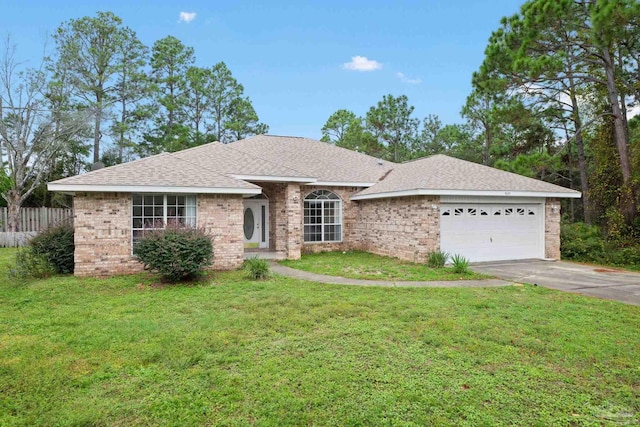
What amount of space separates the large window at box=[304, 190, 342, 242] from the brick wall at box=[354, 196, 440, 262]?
92 cm

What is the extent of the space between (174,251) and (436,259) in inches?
306

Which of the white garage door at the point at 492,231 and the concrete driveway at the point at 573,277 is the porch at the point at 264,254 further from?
the concrete driveway at the point at 573,277

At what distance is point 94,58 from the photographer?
26.7 meters

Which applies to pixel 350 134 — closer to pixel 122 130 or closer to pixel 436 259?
pixel 122 130

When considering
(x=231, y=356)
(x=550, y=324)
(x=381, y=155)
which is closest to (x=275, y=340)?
(x=231, y=356)

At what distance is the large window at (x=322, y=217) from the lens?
51.8 ft

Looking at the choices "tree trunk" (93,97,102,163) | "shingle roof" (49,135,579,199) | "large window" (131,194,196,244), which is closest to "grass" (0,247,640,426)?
"large window" (131,194,196,244)

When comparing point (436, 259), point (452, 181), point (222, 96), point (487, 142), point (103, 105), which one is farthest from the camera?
point (222, 96)

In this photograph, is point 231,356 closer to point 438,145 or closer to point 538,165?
point 538,165

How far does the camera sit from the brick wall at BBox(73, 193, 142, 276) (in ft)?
33.2

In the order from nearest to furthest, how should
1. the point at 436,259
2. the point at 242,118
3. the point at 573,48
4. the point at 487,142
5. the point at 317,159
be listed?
the point at 436,259 < the point at 573,48 < the point at 317,159 < the point at 487,142 < the point at 242,118

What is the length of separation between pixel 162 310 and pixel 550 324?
262 inches

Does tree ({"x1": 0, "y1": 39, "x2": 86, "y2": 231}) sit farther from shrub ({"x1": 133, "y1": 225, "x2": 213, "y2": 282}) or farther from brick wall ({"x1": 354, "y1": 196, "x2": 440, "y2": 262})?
brick wall ({"x1": 354, "y1": 196, "x2": 440, "y2": 262})

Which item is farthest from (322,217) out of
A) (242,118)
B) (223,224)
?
(242,118)
